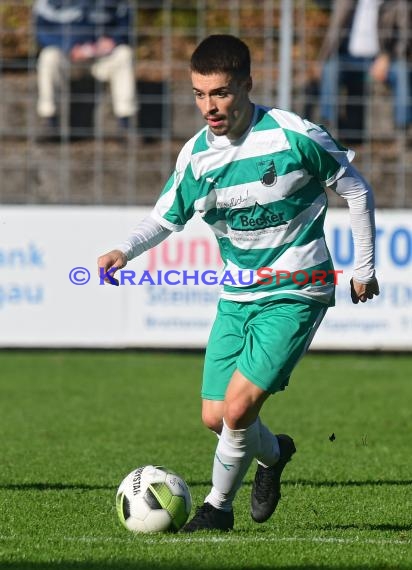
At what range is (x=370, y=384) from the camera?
12281 mm

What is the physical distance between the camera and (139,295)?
14.0 meters

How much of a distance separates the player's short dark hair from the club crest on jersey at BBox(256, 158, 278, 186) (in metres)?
0.36

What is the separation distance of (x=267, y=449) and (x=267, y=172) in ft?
4.08

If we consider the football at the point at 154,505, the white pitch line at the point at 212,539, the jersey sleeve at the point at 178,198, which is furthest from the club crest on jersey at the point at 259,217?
the white pitch line at the point at 212,539

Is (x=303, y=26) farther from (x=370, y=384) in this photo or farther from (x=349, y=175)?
(x=349, y=175)

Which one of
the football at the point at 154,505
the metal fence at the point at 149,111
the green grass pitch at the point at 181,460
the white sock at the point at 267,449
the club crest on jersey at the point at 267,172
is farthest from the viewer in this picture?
the metal fence at the point at 149,111

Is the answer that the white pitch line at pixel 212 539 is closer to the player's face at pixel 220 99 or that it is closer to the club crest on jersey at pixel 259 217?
the club crest on jersey at pixel 259 217

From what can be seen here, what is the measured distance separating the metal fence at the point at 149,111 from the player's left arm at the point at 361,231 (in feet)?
34.1

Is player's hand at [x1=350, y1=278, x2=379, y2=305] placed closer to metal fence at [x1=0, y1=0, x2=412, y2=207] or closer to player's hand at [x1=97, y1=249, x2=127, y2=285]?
player's hand at [x1=97, y1=249, x2=127, y2=285]

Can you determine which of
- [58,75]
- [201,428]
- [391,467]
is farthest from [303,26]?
[391,467]

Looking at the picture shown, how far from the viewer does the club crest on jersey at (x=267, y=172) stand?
5.18 metres

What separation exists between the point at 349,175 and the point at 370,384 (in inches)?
284

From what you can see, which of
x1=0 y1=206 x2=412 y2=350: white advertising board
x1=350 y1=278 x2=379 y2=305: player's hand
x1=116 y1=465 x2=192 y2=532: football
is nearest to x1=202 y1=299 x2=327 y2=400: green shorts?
x1=350 y1=278 x2=379 y2=305: player's hand

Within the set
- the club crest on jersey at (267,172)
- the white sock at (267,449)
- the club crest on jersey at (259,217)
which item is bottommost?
the white sock at (267,449)
